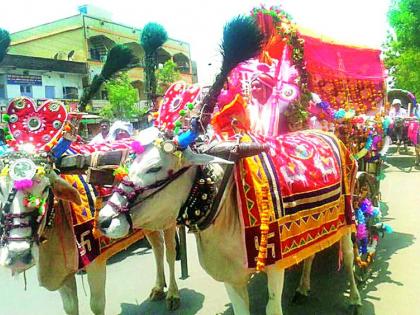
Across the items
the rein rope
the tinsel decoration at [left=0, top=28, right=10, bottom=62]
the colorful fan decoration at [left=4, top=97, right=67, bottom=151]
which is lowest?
the rein rope

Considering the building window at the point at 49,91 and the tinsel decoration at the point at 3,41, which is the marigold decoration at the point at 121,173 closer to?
the tinsel decoration at the point at 3,41

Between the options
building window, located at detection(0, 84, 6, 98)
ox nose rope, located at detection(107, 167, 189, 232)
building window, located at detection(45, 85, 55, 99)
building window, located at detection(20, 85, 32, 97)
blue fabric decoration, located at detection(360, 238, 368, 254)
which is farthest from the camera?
building window, located at detection(45, 85, 55, 99)

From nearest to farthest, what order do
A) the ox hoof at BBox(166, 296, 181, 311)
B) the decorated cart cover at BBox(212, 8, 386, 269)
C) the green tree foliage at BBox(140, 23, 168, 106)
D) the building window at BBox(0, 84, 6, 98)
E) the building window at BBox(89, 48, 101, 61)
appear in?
the decorated cart cover at BBox(212, 8, 386, 269) → the green tree foliage at BBox(140, 23, 168, 106) → the ox hoof at BBox(166, 296, 181, 311) → the building window at BBox(0, 84, 6, 98) → the building window at BBox(89, 48, 101, 61)

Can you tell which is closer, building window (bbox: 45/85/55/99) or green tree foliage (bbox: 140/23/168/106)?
green tree foliage (bbox: 140/23/168/106)

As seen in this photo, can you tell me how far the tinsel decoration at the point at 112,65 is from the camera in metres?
3.83

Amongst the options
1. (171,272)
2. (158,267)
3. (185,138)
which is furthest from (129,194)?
(158,267)

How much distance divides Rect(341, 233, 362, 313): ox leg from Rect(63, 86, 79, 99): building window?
2493cm

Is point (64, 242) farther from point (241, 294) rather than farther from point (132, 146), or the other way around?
point (241, 294)

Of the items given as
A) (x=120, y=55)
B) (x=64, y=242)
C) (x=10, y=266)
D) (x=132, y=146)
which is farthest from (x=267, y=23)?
(x=10, y=266)

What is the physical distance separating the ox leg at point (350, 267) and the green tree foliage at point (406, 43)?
57.7 feet

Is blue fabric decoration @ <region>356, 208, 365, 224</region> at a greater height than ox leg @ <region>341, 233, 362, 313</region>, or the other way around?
blue fabric decoration @ <region>356, 208, 365, 224</region>

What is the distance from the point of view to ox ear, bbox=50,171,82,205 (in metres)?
3.08

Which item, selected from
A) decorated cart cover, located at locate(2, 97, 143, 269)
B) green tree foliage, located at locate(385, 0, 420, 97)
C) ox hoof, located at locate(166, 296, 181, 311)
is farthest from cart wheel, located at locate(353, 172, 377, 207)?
green tree foliage, located at locate(385, 0, 420, 97)

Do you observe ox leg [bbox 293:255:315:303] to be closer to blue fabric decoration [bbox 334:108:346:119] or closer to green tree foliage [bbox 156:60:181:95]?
blue fabric decoration [bbox 334:108:346:119]
